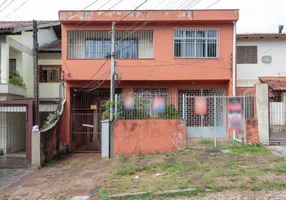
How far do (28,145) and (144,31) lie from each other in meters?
7.81

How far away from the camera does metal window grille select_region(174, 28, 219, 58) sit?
15.6 metres

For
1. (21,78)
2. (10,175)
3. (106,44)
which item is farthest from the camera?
(21,78)

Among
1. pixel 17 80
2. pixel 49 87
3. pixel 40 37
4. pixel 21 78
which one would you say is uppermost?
pixel 40 37

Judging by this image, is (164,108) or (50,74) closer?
(164,108)

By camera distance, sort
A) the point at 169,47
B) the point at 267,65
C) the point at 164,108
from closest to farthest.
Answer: the point at 164,108 → the point at 169,47 → the point at 267,65

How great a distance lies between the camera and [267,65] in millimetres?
18156

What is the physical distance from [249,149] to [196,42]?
6382 mm

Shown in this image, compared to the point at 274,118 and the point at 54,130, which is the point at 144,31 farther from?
the point at 274,118

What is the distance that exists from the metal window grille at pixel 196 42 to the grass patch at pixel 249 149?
535 cm

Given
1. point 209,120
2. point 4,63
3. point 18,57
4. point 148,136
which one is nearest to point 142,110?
point 148,136


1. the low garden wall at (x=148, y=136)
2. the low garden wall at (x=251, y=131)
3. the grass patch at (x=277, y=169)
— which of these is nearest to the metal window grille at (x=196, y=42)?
the low garden wall at (x=148, y=136)

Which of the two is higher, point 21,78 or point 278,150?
point 21,78

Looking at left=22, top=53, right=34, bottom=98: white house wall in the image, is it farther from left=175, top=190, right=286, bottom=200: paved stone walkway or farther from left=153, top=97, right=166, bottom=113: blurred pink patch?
left=175, top=190, right=286, bottom=200: paved stone walkway

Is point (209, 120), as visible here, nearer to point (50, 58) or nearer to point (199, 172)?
point (199, 172)
